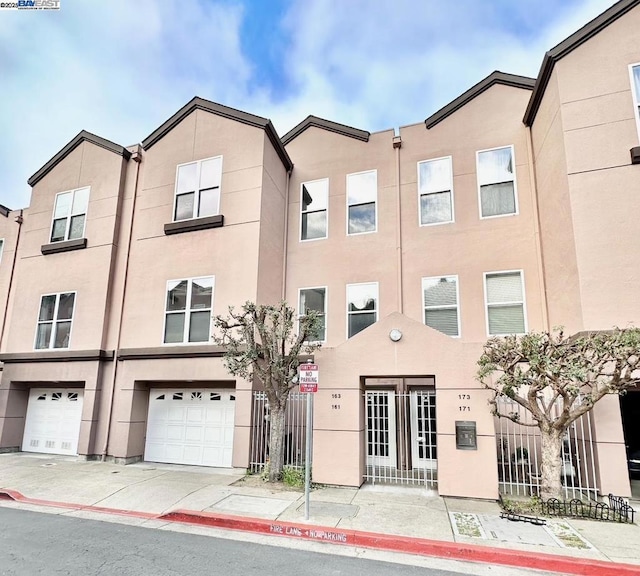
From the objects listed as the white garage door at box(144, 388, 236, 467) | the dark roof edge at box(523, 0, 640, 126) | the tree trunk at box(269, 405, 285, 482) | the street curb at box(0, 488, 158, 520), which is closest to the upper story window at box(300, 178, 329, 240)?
the white garage door at box(144, 388, 236, 467)

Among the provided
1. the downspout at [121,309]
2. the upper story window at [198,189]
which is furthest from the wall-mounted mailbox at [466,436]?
the downspout at [121,309]

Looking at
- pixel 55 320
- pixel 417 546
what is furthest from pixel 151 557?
pixel 55 320

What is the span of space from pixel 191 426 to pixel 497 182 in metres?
11.3

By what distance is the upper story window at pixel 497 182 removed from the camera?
1172cm

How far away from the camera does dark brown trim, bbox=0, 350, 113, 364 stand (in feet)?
42.4

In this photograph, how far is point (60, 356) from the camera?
13398mm

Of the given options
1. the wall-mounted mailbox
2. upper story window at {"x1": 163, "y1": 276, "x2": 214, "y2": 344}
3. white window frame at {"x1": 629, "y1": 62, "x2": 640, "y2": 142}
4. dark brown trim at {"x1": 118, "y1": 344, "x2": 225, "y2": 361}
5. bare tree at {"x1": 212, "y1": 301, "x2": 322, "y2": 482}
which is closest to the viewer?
the wall-mounted mailbox

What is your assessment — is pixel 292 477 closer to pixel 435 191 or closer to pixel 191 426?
pixel 191 426

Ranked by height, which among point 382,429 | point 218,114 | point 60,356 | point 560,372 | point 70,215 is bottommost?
point 382,429

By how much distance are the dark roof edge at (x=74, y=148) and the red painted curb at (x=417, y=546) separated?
39.9 feet

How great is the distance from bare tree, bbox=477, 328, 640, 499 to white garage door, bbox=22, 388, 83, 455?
12.7 meters

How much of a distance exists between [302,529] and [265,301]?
6.62 meters

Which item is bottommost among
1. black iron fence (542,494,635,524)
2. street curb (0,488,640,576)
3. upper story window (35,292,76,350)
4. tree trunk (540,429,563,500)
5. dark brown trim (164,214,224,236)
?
street curb (0,488,640,576)

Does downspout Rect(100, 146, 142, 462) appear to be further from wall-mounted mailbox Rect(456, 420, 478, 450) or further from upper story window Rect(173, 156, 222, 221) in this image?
wall-mounted mailbox Rect(456, 420, 478, 450)
